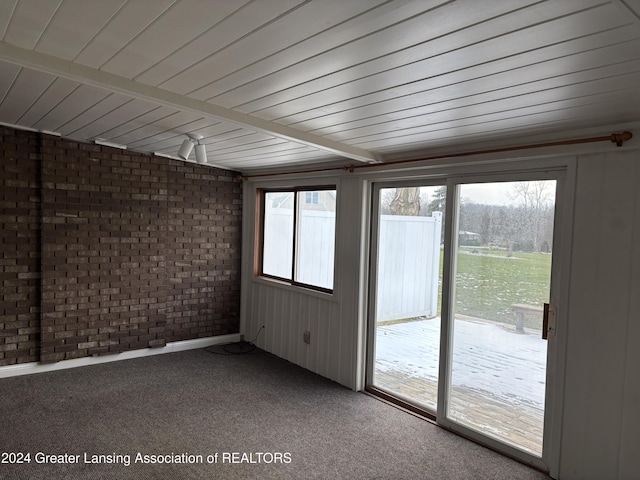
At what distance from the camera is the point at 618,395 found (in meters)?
→ 2.59

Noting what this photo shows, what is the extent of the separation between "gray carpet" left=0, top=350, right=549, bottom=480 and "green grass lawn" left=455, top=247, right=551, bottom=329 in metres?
0.95

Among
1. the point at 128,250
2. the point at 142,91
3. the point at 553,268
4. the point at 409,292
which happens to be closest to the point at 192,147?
the point at 142,91

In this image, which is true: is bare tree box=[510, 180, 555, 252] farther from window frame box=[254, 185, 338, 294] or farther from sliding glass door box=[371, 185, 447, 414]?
window frame box=[254, 185, 338, 294]

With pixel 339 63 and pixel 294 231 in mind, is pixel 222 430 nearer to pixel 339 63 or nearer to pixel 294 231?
pixel 294 231

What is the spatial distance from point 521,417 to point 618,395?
691 millimetres

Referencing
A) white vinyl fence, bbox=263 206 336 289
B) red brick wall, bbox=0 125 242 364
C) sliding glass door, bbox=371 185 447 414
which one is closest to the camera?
sliding glass door, bbox=371 185 447 414

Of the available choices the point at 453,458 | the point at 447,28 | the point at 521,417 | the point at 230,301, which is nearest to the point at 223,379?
the point at 230,301

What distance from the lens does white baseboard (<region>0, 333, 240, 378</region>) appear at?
4301 millimetres

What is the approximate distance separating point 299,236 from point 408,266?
150 centimetres

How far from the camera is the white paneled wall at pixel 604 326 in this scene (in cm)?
252

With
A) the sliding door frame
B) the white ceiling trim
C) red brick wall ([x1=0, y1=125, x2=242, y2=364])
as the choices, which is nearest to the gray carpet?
the sliding door frame

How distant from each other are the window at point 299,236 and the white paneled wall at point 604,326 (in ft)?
7.61

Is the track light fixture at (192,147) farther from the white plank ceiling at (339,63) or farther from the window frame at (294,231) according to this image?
the window frame at (294,231)

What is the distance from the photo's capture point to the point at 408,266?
391 cm
